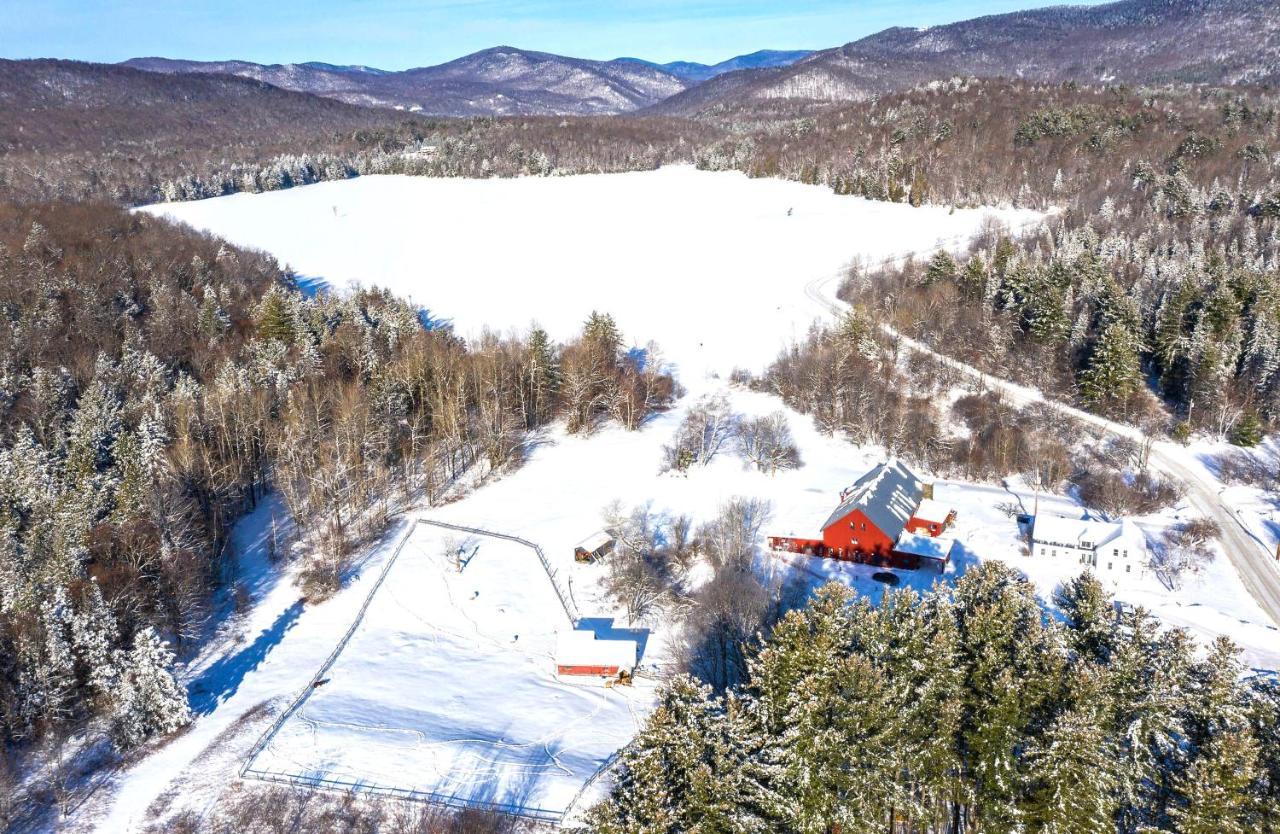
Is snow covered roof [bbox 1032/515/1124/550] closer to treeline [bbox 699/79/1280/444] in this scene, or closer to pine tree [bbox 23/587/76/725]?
treeline [bbox 699/79/1280/444]

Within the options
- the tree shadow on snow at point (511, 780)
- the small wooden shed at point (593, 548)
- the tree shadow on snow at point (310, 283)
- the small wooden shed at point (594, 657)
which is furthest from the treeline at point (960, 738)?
the tree shadow on snow at point (310, 283)

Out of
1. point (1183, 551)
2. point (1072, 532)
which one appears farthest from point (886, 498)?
point (1183, 551)

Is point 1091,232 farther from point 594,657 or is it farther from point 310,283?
point 310,283

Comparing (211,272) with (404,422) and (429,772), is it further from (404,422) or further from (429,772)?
(429,772)

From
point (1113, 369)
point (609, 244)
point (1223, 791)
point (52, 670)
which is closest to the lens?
point (1223, 791)

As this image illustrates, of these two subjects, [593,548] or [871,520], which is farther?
[593,548]

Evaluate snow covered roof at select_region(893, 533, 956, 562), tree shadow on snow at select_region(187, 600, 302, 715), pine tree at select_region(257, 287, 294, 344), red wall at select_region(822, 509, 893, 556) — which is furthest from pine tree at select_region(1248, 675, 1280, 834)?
pine tree at select_region(257, 287, 294, 344)
